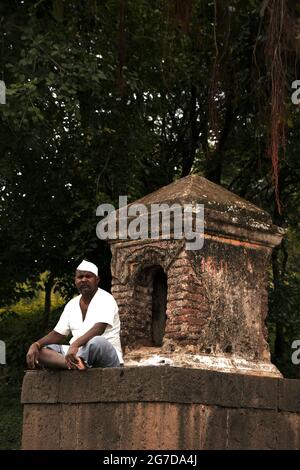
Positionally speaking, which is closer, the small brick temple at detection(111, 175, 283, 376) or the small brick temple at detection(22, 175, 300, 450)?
the small brick temple at detection(22, 175, 300, 450)

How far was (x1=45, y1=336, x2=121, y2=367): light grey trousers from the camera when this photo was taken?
797cm

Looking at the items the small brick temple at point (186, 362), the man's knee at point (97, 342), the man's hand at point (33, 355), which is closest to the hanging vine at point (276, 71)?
the small brick temple at point (186, 362)

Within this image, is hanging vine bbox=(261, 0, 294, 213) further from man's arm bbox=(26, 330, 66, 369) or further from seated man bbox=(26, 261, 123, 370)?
man's arm bbox=(26, 330, 66, 369)

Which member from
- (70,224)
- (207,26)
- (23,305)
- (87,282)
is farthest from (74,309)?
(23,305)

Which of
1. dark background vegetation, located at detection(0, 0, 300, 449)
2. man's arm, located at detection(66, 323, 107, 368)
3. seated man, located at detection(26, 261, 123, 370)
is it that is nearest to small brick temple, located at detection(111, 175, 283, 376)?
seated man, located at detection(26, 261, 123, 370)

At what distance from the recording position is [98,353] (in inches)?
316

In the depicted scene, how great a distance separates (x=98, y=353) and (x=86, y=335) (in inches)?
7.8

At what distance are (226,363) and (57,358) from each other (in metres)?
1.46

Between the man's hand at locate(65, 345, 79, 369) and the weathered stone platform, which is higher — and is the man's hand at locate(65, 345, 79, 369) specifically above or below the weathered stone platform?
above

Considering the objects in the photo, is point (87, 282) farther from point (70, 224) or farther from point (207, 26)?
point (207, 26)

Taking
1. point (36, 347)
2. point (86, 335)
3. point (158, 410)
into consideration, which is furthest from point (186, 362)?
point (36, 347)

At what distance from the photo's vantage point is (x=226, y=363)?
27.2 feet

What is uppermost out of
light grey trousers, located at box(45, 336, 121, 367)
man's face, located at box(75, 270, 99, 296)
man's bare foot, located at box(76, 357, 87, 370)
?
man's face, located at box(75, 270, 99, 296)

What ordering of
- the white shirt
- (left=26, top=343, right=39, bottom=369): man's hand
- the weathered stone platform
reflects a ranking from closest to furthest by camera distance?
the weathered stone platform → the white shirt → (left=26, top=343, right=39, bottom=369): man's hand
